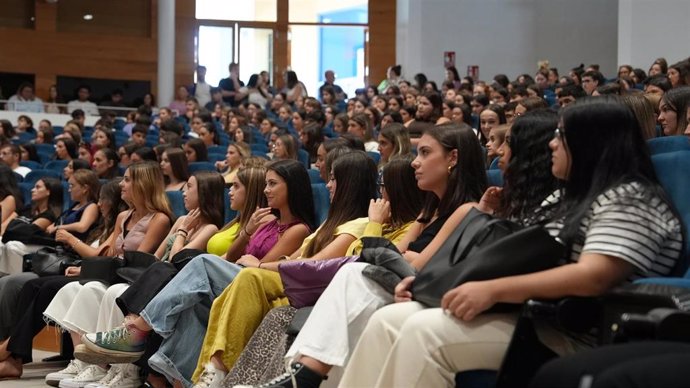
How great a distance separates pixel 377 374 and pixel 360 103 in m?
8.23

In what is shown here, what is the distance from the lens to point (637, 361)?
1.96 meters

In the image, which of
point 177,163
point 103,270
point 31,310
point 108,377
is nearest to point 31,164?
point 177,163

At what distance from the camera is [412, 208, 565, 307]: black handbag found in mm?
2455

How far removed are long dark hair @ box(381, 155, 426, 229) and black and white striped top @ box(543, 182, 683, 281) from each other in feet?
4.65

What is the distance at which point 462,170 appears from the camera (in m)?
3.52

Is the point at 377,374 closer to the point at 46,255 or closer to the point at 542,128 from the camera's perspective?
the point at 542,128

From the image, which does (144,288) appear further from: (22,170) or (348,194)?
(22,170)

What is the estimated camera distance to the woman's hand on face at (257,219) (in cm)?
444

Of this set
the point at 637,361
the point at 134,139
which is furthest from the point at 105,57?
the point at 637,361

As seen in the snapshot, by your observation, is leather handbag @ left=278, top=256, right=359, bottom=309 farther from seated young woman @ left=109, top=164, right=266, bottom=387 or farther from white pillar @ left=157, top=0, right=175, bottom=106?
white pillar @ left=157, top=0, right=175, bottom=106

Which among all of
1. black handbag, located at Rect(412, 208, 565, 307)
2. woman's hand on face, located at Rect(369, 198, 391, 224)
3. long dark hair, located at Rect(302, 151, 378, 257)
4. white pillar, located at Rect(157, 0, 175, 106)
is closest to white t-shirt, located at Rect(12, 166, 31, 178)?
long dark hair, located at Rect(302, 151, 378, 257)

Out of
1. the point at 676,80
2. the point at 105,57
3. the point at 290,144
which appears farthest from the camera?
the point at 105,57

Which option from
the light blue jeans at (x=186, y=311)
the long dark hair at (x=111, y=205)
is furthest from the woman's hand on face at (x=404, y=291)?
the long dark hair at (x=111, y=205)

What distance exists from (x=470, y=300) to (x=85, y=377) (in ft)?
9.04
